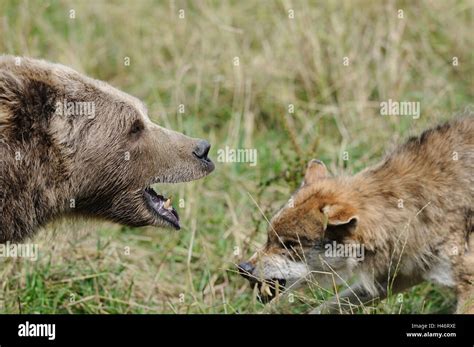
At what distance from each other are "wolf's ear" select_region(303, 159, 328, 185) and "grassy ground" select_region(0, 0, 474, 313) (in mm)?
896

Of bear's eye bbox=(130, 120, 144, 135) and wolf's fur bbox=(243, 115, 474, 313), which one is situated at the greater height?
bear's eye bbox=(130, 120, 144, 135)

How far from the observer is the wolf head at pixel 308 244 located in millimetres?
7180

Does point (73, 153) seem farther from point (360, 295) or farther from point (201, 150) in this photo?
point (360, 295)

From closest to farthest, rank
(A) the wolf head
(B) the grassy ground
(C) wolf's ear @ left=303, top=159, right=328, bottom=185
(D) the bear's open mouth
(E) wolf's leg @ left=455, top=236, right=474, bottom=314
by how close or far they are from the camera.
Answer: (E) wolf's leg @ left=455, top=236, right=474, bottom=314 → (A) the wolf head → (D) the bear's open mouth → (C) wolf's ear @ left=303, top=159, right=328, bottom=185 → (B) the grassy ground

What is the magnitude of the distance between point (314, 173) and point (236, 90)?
3.48m

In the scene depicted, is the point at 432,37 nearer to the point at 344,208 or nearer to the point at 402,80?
the point at 402,80

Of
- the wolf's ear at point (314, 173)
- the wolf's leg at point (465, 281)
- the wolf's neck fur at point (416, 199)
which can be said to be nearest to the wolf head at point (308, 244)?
the wolf's neck fur at point (416, 199)

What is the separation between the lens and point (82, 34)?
40.2 ft

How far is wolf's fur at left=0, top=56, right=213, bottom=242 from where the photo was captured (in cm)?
643

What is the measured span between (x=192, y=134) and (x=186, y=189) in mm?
1161

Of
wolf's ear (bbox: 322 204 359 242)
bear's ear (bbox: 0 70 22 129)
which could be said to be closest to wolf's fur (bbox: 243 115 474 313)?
wolf's ear (bbox: 322 204 359 242)

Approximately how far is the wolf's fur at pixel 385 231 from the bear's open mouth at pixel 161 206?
736 millimetres

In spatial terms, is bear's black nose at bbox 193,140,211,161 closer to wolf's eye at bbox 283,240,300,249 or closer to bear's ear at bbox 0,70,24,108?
wolf's eye at bbox 283,240,300,249
